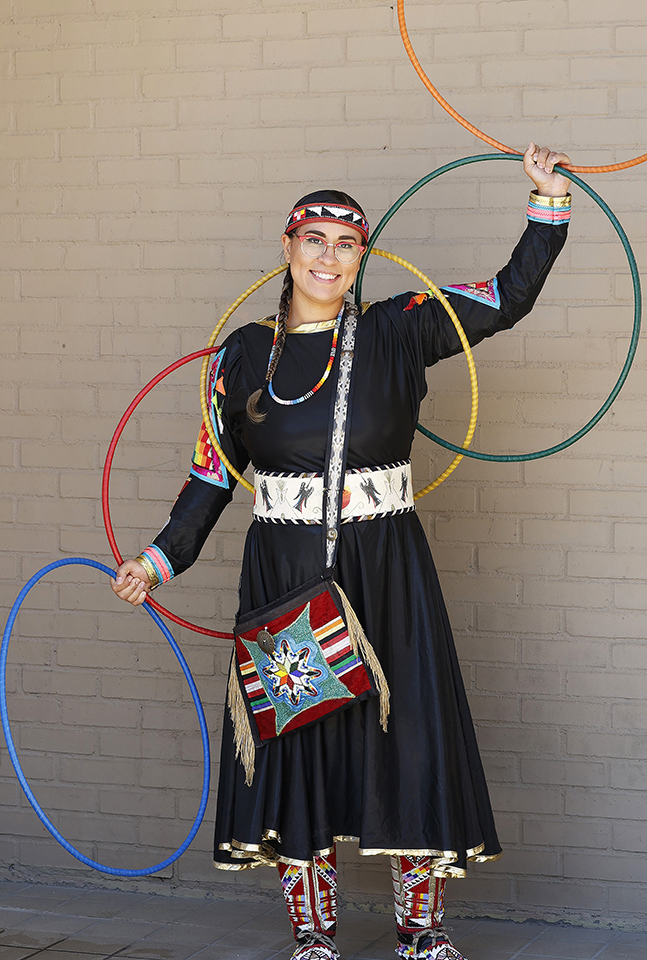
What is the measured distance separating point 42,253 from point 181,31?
0.79 m

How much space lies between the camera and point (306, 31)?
3.17 metres

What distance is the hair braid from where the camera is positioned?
2537 millimetres

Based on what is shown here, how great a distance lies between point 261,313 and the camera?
3.24 metres

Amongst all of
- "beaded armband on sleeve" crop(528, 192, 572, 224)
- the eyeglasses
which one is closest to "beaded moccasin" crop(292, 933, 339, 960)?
the eyeglasses

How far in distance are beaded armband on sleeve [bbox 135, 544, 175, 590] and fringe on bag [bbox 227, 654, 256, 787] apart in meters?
0.26

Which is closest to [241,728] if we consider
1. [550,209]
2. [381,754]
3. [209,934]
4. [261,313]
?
[381,754]

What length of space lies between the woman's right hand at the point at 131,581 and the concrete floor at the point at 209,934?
0.97 metres

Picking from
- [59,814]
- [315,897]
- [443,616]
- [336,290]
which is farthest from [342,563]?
[59,814]

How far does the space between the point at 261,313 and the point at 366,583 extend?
1.09 m

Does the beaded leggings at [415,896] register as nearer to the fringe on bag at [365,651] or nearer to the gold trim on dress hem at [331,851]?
the gold trim on dress hem at [331,851]

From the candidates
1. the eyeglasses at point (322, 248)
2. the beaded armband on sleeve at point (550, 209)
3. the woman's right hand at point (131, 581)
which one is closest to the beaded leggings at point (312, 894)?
the woman's right hand at point (131, 581)

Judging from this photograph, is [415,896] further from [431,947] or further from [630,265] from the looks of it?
[630,265]

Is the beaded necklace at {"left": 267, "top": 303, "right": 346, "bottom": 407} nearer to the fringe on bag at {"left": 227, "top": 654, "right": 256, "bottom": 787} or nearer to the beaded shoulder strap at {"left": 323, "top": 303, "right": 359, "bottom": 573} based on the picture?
the beaded shoulder strap at {"left": 323, "top": 303, "right": 359, "bottom": 573}

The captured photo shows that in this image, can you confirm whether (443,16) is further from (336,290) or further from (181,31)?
(336,290)
